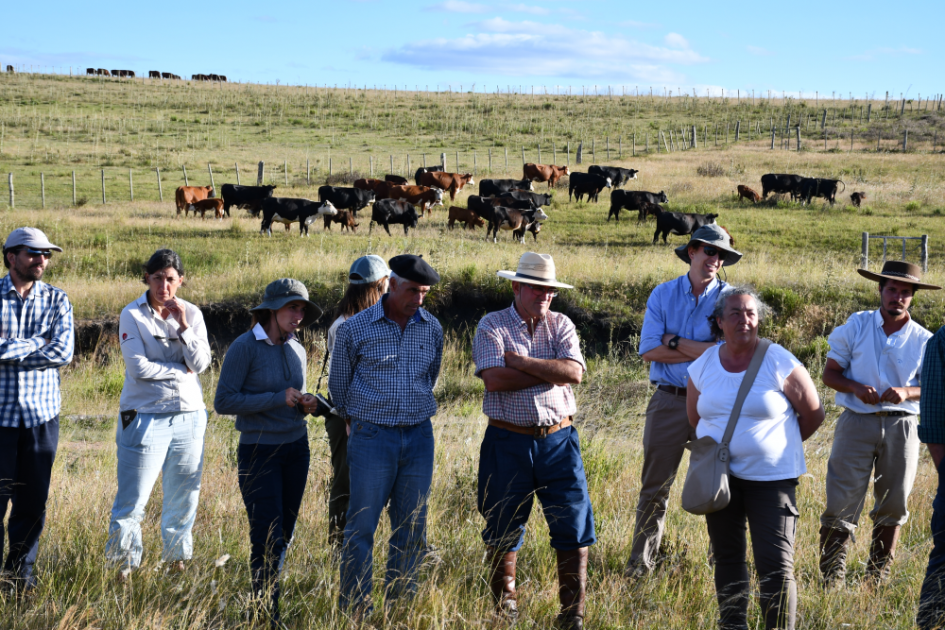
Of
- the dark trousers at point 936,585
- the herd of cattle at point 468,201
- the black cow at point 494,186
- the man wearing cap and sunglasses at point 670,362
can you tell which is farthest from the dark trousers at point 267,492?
the black cow at point 494,186

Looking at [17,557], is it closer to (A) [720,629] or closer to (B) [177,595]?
(B) [177,595]

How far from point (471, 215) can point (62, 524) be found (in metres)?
19.7

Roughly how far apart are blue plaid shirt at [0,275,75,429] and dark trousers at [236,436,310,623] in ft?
4.17

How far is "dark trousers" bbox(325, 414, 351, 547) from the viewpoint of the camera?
5215 millimetres

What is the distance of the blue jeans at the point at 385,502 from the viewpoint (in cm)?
408

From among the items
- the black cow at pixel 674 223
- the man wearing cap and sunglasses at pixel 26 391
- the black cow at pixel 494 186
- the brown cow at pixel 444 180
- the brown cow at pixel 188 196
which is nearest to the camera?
the man wearing cap and sunglasses at pixel 26 391

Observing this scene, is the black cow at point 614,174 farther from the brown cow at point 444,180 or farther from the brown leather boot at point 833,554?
the brown leather boot at point 833,554

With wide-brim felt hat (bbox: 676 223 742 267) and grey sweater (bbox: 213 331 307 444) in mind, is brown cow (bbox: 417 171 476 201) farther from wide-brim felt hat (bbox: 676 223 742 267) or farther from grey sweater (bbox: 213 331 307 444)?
grey sweater (bbox: 213 331 307 444)

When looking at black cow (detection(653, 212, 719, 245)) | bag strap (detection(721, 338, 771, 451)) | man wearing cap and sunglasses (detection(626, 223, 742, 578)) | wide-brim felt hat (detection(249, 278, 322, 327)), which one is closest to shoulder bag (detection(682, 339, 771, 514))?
bag strap (detection(721, 338, 771, 451))

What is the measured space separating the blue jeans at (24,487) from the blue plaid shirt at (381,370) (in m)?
1.81

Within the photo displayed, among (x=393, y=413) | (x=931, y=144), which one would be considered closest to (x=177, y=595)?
(x=393, y=413)

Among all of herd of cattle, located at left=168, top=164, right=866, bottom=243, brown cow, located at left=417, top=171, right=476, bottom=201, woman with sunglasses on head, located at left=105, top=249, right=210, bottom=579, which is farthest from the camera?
brown cow, located at left=417, top=171, right=476, bottom=201

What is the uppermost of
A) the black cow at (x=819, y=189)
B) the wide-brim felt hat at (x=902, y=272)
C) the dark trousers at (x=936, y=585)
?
the black cow at (x=819, y=189)

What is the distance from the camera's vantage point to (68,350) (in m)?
4.76
